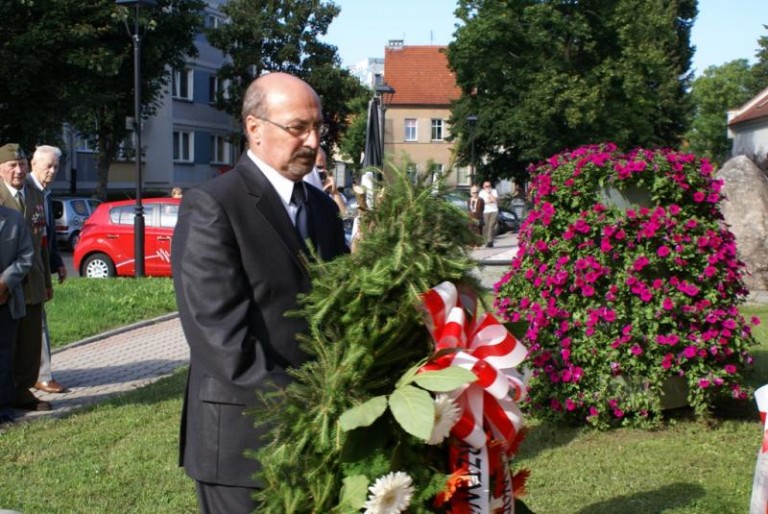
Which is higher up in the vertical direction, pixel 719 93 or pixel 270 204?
pixel 719 93

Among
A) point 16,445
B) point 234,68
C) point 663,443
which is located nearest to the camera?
point 663,443

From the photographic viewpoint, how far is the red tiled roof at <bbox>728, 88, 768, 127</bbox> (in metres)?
58.5

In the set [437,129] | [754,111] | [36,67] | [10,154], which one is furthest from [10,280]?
[437,129]

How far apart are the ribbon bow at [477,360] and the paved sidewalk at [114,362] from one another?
594 cm

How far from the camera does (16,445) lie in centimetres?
696

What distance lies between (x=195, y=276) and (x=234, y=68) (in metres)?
56.7

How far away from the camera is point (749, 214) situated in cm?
1697

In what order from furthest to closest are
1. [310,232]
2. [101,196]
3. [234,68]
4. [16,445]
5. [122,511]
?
[234,68] → [101,196] → [16,445] → [122,511] → [310,232]

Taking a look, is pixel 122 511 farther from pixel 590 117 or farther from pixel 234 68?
pixel 234 68

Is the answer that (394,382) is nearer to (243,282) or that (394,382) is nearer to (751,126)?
(243,282)

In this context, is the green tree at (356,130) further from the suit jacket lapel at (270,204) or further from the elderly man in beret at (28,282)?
the suit jacket lapel at (270,204)

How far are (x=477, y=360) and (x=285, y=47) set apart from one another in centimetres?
5573

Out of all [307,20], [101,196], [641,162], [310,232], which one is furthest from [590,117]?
[310,232]

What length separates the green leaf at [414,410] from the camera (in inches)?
100.0
